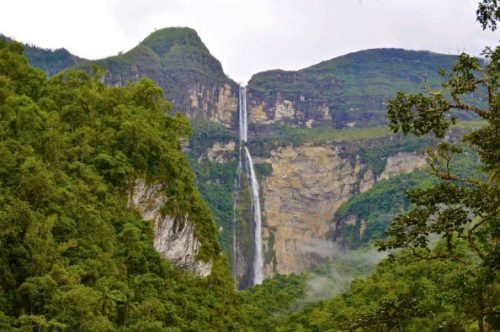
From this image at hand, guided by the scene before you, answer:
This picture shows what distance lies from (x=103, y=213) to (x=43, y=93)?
30.1 ft

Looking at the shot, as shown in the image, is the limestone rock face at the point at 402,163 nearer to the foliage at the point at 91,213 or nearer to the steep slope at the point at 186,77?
the steep slope at the point at 186,77

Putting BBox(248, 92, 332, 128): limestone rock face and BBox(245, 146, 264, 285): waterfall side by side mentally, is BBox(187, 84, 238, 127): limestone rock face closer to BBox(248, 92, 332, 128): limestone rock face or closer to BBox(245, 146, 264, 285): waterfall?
BBox(248, 92, 332, 128): limestone rock face

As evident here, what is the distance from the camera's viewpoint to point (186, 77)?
12775 centimetres

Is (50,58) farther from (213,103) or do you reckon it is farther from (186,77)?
(213,103)

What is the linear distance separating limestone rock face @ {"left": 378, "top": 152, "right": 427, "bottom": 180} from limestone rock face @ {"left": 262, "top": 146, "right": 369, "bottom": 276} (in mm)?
5001

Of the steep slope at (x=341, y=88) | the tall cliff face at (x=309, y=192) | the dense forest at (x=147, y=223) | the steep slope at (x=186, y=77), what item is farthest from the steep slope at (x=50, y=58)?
the dense forest at (x=147, y=223)

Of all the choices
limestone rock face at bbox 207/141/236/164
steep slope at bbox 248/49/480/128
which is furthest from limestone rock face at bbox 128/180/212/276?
steep slope at bbox 248/49/480/128

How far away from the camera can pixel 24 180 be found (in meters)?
20.2

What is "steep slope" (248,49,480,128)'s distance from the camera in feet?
443

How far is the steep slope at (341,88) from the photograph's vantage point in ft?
443

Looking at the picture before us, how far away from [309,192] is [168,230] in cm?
8122

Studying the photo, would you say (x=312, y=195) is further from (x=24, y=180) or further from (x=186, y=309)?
(x=24, y=180)

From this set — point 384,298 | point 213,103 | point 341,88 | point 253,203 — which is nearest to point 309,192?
point 253,203

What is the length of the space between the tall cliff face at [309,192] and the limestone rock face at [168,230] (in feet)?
231
